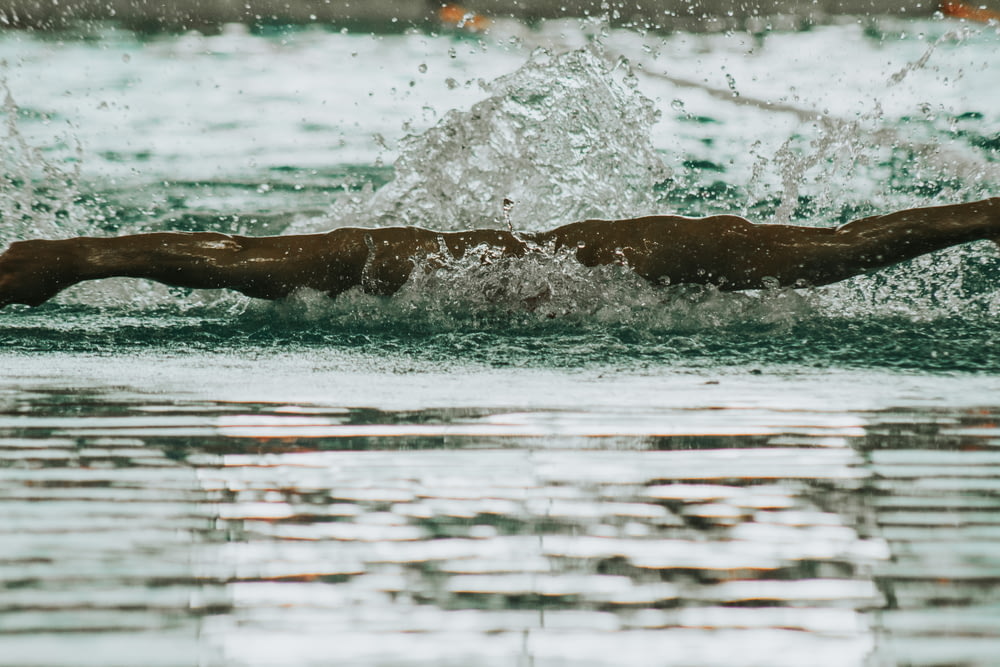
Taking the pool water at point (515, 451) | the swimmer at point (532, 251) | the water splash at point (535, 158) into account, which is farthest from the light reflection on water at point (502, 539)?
the water splash at point (535, 158)

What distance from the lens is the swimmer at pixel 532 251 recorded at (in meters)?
1.32

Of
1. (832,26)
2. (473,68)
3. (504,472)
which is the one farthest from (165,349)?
(832,26)

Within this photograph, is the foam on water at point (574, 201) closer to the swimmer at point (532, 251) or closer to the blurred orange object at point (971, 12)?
the swimmer at point (532, 251)

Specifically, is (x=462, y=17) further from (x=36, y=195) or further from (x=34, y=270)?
(x=34, y=270)

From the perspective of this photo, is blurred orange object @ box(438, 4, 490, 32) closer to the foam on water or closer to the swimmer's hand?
the foam on water

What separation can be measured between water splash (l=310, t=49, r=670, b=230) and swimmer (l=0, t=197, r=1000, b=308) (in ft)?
2.37

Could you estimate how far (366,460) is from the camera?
0.91 meters

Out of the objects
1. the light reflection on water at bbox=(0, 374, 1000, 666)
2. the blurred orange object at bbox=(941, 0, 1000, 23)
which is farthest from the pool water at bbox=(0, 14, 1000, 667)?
the blurred orange object at bbox=(941, 0, 1000, 23)

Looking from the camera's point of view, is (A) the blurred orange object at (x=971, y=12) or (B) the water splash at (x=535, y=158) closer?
(B) the water splash at (x=535, y=158)

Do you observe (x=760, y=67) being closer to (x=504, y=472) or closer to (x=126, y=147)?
(x=126, y=147)

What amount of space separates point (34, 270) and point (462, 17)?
214 inches

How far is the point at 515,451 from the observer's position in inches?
36.9

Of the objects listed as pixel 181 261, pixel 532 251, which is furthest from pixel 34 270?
pixel 532 251

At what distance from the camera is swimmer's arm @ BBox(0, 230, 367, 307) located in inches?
55.3
